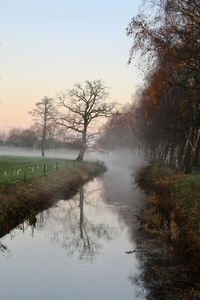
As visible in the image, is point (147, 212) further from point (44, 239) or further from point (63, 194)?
point (63, 194)

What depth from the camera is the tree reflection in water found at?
1289 cm

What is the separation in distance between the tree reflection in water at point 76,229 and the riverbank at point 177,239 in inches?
87.0

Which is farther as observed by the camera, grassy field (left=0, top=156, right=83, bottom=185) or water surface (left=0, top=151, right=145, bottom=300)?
grassy field (left=0, top=156, right=83, bottom=185)

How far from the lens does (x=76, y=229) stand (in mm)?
15898

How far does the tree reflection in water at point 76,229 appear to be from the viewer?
12891 millimetres

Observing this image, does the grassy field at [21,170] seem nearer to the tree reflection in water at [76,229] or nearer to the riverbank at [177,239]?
the tree reflection in water at [76,229]

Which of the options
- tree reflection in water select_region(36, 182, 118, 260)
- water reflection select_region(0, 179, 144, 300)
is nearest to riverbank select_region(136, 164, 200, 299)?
water reflection select_region(0, 179, 144, 300)

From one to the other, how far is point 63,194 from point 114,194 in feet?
16.3

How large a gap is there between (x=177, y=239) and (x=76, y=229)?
5229mm

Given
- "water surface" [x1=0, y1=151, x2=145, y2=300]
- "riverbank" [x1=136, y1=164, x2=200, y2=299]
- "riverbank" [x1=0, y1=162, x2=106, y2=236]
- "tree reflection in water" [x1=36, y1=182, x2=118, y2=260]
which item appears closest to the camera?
"water surface" [x1=0, y1=151, x2=145, y2=300]

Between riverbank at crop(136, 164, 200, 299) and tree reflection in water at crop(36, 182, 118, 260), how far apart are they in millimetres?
2210

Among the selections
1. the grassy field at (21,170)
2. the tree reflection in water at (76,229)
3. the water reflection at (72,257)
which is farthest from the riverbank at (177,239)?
the grassy field at (21,170)

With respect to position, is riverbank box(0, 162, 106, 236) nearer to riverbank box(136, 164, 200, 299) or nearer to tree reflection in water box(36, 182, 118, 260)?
tree reflection in water box(36, 182, 118, 260)

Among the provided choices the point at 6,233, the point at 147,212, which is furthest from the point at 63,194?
the point at 6,233
